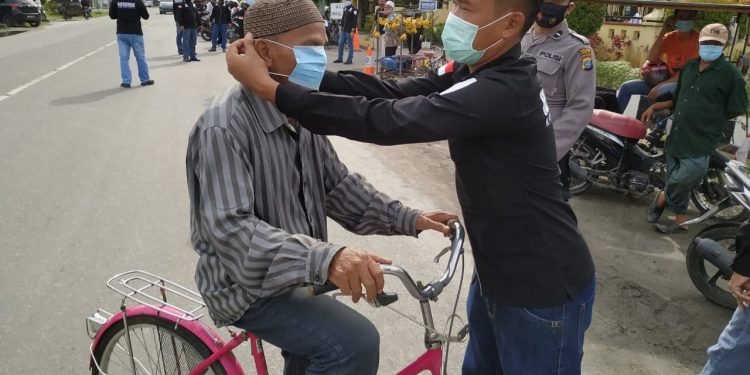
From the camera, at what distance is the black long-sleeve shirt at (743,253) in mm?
→ 2010

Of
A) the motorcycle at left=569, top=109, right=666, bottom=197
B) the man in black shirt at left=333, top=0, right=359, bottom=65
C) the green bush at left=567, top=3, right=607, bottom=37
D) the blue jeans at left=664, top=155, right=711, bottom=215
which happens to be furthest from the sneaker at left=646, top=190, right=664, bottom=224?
the man in black shirt at left=333, top=0, right=359, bottom=65

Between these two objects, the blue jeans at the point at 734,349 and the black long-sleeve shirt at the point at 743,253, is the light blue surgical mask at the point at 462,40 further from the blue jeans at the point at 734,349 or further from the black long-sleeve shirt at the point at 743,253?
the blue jeans at the point at 734,349

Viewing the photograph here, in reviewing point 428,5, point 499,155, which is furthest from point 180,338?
point 428,5

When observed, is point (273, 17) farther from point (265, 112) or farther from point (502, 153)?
point (502, 153)

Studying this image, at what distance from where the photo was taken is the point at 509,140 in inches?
61.2

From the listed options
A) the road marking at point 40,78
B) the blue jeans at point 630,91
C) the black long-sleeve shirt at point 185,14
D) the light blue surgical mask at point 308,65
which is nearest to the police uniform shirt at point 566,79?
the light blue surgical mask at point 308,65

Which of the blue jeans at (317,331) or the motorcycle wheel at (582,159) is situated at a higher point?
the blue jeans at (317,331)

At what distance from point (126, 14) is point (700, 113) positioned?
31.8 feet

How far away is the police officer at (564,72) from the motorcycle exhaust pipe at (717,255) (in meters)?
1.02

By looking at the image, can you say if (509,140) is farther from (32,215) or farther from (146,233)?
(32,215)

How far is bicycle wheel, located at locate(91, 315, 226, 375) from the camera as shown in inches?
81.8

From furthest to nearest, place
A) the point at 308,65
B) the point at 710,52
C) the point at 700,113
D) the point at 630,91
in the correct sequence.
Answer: the point at 630,91 → the point at 700,113 → the point at 710,52 → the point at 308,65

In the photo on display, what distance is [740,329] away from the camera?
2029 mm

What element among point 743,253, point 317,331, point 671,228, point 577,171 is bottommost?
point 671,228
